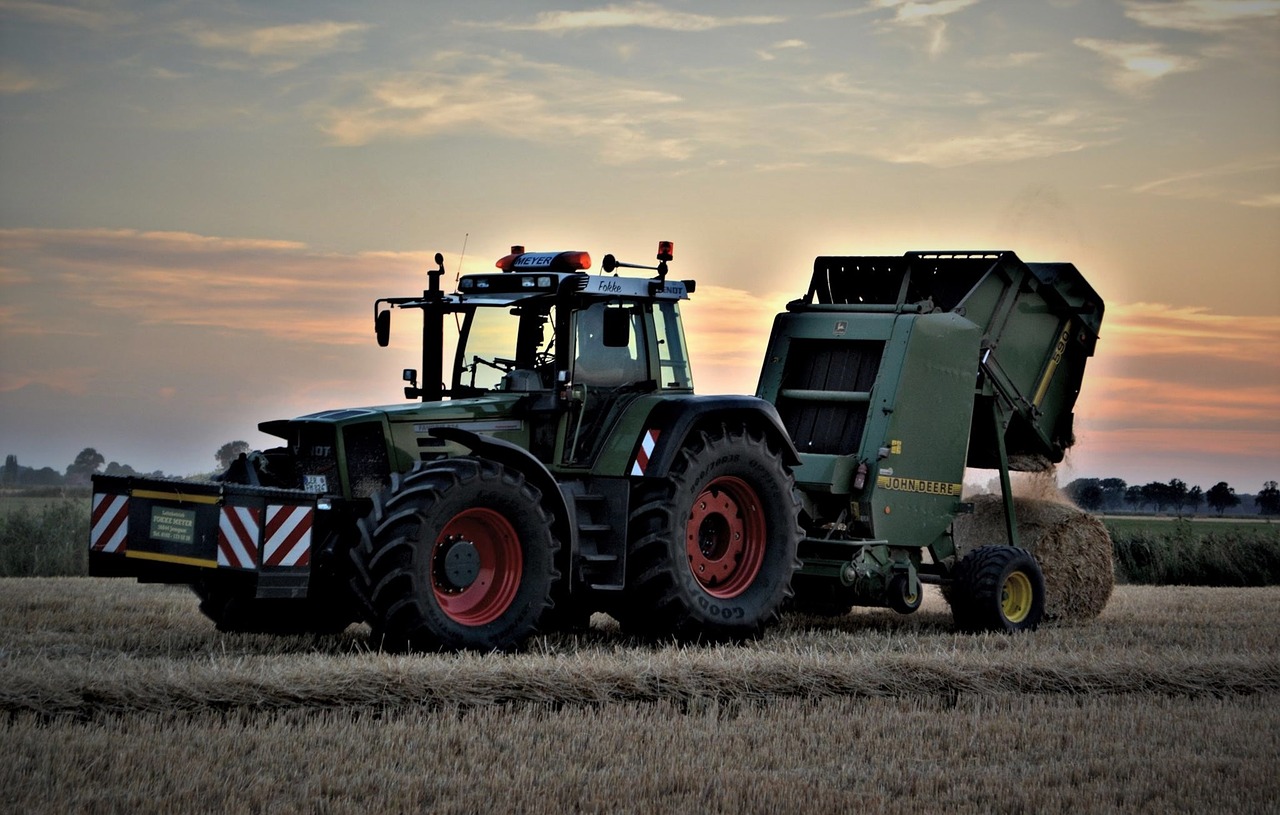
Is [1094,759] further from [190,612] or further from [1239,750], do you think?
[190,612]

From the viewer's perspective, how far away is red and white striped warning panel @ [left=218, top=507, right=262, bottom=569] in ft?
32.1

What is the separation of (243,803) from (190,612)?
7.35 metres

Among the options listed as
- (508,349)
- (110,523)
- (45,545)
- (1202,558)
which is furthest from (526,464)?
(1202,558)

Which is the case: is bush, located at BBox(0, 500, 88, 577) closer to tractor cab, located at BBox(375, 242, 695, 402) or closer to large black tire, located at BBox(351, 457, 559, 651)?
tractor cab, located at BBox(375, 242, 695, 402)

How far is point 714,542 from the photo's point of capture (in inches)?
Result: 464

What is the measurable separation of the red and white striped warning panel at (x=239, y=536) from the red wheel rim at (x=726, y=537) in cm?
324

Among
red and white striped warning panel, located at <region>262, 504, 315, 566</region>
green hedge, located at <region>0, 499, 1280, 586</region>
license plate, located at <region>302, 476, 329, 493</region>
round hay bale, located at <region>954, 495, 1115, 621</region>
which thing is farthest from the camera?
green hedge, located at <region>0, 499, 1280, 586</region>

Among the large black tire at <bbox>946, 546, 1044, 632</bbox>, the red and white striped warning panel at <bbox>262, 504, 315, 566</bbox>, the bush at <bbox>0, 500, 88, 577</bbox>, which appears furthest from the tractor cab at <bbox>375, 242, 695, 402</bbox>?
the bush at <bbox>0, 500, 88, 577</bbox>

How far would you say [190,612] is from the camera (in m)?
13.4

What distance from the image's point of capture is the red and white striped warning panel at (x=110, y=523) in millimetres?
10375

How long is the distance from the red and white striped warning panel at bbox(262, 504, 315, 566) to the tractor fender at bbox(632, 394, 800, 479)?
7.93ft

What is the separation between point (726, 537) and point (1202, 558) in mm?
14071

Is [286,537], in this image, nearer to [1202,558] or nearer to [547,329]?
[547,329]

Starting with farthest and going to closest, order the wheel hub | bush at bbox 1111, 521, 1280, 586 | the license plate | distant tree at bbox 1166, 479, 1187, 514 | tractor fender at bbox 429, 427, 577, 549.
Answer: distant tree at bbox 1166, 479, 1187, 514
bush at bbox 1111, 521, 1280, 586
the license plate
tractor fender at bbox 429, 427, 577, 549
the wheel hub
